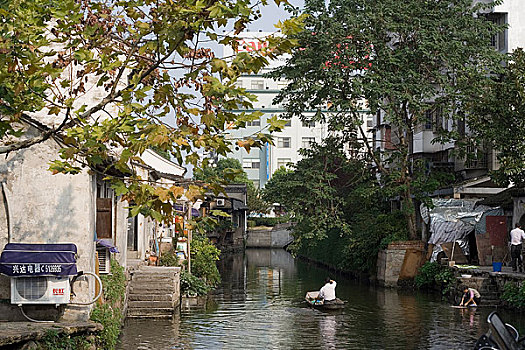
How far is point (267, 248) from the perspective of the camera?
271ft

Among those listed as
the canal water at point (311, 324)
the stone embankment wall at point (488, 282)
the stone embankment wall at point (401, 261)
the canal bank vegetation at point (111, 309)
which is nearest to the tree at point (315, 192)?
the stone embankment wall at point (401, 261)

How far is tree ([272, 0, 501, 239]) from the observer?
33.0 meters

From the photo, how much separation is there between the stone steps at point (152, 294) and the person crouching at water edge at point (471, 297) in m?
10.1

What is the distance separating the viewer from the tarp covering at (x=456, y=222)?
3331cm

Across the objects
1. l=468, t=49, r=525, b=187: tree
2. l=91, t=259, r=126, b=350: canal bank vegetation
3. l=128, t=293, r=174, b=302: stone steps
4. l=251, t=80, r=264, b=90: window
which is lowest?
l=128, t=293, r=174, b=302: stone steps

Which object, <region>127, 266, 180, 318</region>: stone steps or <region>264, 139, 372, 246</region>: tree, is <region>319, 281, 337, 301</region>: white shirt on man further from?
<region>264, 139, 372, 246</region>: tree

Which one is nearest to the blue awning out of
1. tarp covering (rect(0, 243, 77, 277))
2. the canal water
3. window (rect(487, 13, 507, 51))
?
the canal water

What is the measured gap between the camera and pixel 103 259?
1917 cm

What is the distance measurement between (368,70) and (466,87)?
168 inches

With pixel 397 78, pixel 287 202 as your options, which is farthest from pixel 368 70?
pixel 287 202

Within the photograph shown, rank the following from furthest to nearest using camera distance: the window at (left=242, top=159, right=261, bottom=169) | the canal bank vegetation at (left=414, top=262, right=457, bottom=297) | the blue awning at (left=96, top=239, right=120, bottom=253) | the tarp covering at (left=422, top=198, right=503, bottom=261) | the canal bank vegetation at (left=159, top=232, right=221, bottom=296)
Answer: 1. the window at (left=242, top=159, right=261, bottom=169)
2. the tarp covering at (left=422, top=198, right=503, bottom=261)
3. the canal bank vegetation at (left=414, top=262, right=457, bottom=297)
4. the canal bank vegetation at (left=159, top=232, right=221, bottom=296)
5. the blue awning at (left=96, top=239, right=120, bottom=253)

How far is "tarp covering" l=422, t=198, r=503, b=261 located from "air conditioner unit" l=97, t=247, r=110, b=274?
18.4 metres

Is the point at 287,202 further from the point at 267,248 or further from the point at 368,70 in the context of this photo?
the point at 267,248

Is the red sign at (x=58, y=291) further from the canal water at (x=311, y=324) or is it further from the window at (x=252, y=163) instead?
the window at (x=252, y=163)
